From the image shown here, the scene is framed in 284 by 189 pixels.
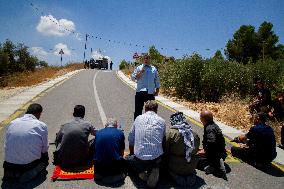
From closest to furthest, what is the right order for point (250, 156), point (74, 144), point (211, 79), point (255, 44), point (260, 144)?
point (74, 144) < point (260, 144) < point (250, 156) < point (211, 79) < point (255, 44)

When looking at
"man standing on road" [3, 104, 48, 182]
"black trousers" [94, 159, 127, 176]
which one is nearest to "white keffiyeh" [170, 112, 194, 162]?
"black trousers" [94, 159, 127, 176]

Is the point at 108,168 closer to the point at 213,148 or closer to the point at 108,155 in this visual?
the point at 108,155

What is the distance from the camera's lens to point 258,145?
798cm

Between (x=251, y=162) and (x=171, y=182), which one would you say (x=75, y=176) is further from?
(x=251, y=162)

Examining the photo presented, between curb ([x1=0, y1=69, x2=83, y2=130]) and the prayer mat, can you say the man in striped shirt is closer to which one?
the prayer mat

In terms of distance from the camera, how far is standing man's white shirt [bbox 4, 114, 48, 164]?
665 centimetres

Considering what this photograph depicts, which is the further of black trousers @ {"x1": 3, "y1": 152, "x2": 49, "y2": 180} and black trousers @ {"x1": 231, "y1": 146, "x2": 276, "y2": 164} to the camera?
black trousers @ {"x1": 231, "y1": 146, "x2": 276, "y2": 164}

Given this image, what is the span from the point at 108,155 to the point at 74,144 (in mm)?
818

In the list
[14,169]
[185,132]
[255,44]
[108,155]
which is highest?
[255,44]

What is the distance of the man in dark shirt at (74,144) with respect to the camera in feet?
23.3

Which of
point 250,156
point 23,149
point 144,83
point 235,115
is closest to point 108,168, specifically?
point 23,149

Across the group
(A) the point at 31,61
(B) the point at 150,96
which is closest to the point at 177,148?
(B) the point at 150,96

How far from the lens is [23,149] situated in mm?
6672

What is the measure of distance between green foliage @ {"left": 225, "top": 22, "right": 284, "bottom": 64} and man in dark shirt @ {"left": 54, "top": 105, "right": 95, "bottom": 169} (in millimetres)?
51811
